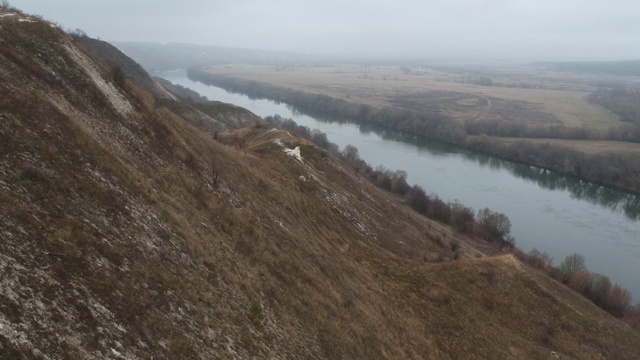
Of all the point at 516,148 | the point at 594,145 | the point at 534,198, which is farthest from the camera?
the point at 594,145

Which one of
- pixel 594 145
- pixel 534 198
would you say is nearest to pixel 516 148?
pixel 594 145

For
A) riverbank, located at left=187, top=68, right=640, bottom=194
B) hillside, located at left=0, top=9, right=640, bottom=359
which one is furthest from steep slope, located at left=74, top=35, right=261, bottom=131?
riverbank, located at left=187, top=68, right=640, bottom=194

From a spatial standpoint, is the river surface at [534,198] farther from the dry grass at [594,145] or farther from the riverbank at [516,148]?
the dry grass at [594,145]

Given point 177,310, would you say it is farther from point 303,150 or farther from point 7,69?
point 303,150

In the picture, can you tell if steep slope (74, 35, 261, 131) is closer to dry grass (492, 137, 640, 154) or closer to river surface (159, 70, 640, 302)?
river surface (159, 70, 640, 302)

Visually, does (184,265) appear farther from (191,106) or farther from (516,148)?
(516,148)
